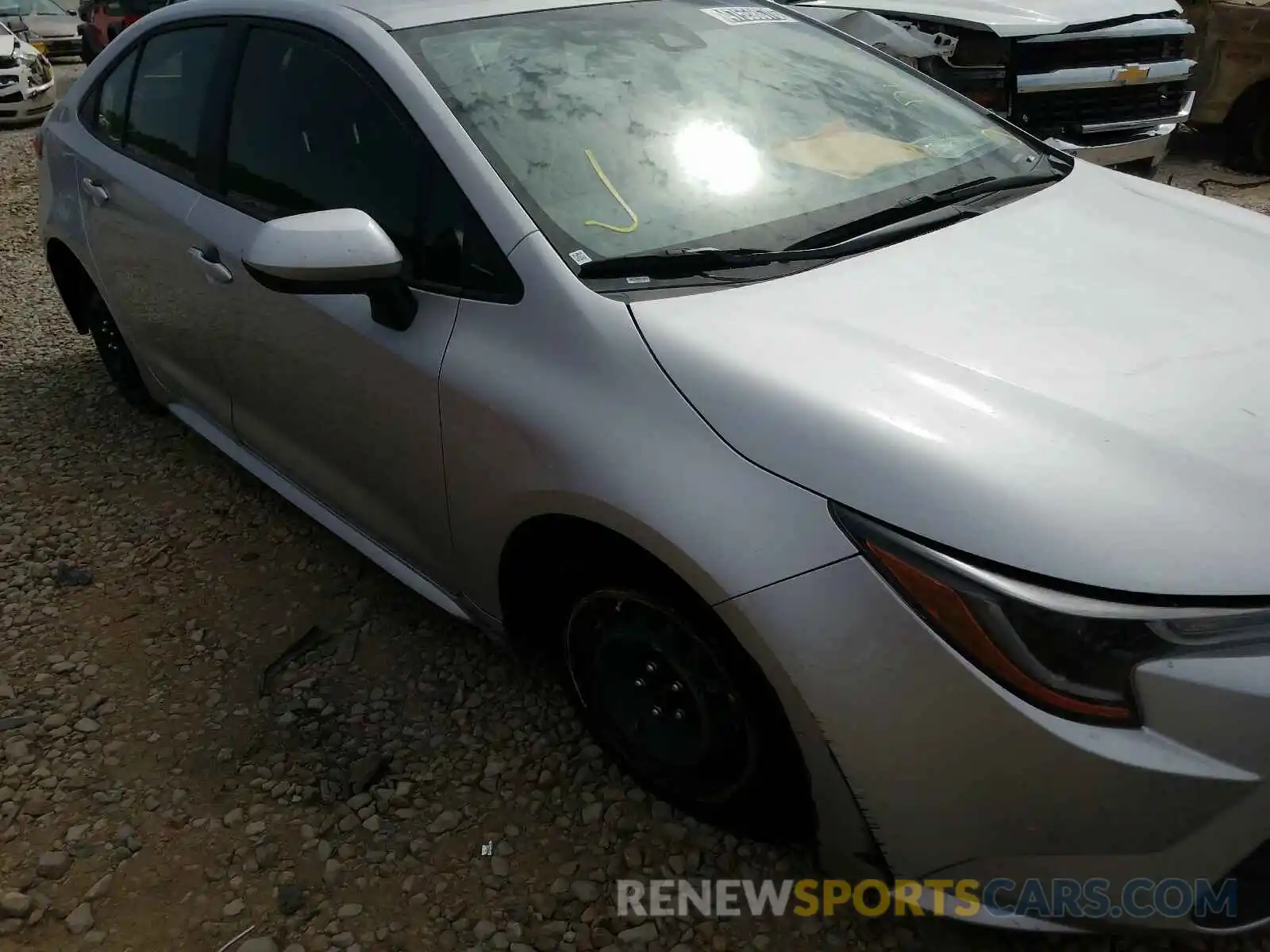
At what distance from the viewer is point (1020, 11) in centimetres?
509

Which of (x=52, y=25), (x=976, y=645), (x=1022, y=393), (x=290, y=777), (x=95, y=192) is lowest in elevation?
(x=52, y=25)

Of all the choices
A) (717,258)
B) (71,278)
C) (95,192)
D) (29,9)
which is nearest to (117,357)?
(71,278)

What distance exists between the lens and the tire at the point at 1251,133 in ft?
22.9

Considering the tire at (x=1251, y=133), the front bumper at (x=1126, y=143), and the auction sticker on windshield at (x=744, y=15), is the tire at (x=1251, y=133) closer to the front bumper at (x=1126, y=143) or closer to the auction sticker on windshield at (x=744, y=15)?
the front bumper at (x=1126, y=143)

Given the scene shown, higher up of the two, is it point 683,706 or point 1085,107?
point 1085,107

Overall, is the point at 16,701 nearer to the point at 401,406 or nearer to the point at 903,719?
the point at 401,406

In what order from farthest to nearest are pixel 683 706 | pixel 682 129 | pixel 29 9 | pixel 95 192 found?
pixel 29 9, pixel 95 192, pixel 682 129, pixel 683 706

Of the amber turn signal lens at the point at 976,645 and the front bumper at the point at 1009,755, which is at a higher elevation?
the amber turn signal lens at the point at 976,645

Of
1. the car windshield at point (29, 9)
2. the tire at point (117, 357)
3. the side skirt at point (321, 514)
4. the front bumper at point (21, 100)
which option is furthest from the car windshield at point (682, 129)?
the car windshield at point (29, 9)

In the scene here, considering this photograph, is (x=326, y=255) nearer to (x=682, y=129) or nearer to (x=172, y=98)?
(x=682, y=129)

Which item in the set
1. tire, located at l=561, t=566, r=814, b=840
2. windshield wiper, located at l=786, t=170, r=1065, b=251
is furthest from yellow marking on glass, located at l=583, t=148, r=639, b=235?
tire, located at l=561, t=566, r=814, b=840

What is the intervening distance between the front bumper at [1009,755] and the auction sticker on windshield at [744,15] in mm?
1820

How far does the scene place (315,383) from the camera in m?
2.42

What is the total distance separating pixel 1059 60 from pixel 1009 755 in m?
4.63
